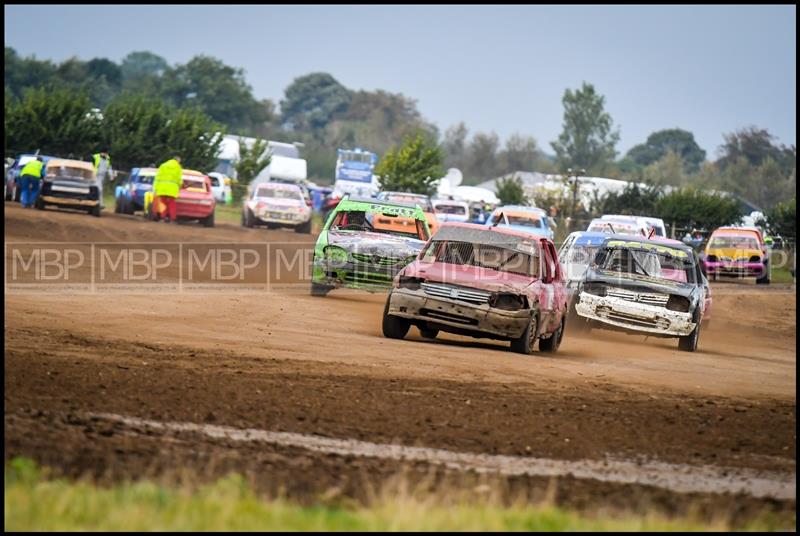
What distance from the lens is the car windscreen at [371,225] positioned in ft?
70.6

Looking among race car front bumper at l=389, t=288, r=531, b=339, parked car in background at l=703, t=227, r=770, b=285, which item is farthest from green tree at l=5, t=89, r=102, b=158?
race car front bumper at l=389, t=288, r=531, b=339

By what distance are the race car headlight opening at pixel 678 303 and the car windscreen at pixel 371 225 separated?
167 inches

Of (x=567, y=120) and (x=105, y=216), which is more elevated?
(x=567, y=120)

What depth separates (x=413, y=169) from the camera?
7262 cm

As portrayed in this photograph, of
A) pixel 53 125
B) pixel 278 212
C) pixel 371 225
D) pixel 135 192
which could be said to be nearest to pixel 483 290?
pixel 371 225

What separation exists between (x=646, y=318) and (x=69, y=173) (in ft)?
86.3

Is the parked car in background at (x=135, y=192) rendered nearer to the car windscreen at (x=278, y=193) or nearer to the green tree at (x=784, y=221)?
the car windscreen at (x=278, y=193)

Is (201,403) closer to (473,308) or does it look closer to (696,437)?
(696,437)

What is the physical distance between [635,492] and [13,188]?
3925 centimetres

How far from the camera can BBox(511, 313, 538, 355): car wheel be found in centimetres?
1580

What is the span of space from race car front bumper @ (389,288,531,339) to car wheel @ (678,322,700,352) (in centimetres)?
414

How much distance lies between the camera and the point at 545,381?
13.5 m

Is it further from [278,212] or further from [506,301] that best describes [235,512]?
[278,212]

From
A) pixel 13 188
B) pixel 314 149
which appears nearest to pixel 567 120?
pixel 314 149
